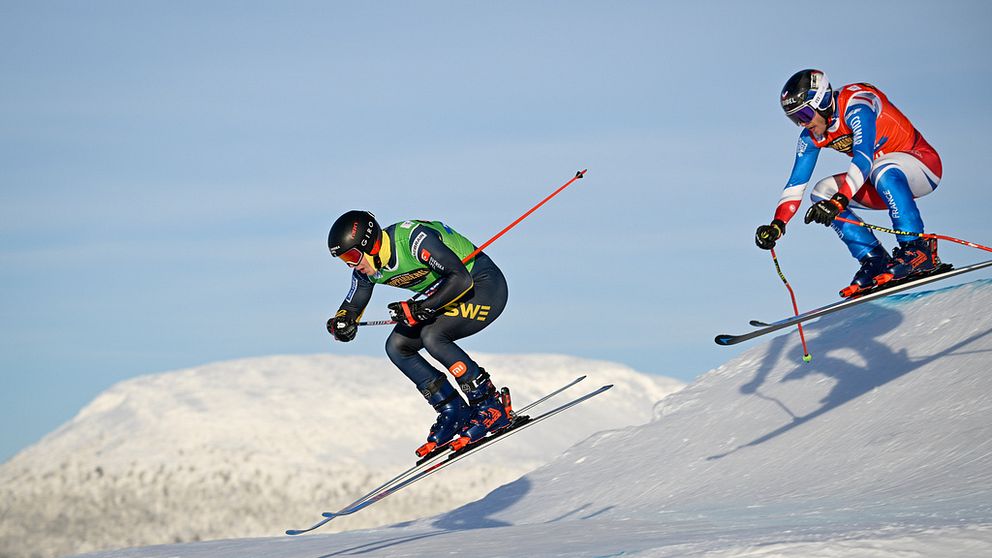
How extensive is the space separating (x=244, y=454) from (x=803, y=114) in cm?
4030

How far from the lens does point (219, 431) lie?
160ft

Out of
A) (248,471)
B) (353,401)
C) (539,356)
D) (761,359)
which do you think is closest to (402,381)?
(353,401)

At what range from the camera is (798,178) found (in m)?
10.3

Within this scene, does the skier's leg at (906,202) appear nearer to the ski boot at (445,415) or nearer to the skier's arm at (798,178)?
the skier's arm at (798,178)

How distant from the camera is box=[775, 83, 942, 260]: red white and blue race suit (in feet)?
32.3

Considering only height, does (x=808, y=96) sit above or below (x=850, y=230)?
above

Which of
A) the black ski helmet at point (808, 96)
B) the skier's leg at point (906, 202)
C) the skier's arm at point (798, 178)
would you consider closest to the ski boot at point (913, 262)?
the skier's leg at point (906, 202)

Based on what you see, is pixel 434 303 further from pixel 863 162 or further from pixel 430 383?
pixel 863 162

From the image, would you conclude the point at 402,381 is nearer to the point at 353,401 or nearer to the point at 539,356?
the point at 353,401

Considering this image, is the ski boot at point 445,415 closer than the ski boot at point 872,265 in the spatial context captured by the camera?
Yes

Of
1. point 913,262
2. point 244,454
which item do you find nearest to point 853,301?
point 913,262

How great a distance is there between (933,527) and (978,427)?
3498mm

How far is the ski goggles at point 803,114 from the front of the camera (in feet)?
32.2

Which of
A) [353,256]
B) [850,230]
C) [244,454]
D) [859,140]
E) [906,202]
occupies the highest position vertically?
[244,454]
